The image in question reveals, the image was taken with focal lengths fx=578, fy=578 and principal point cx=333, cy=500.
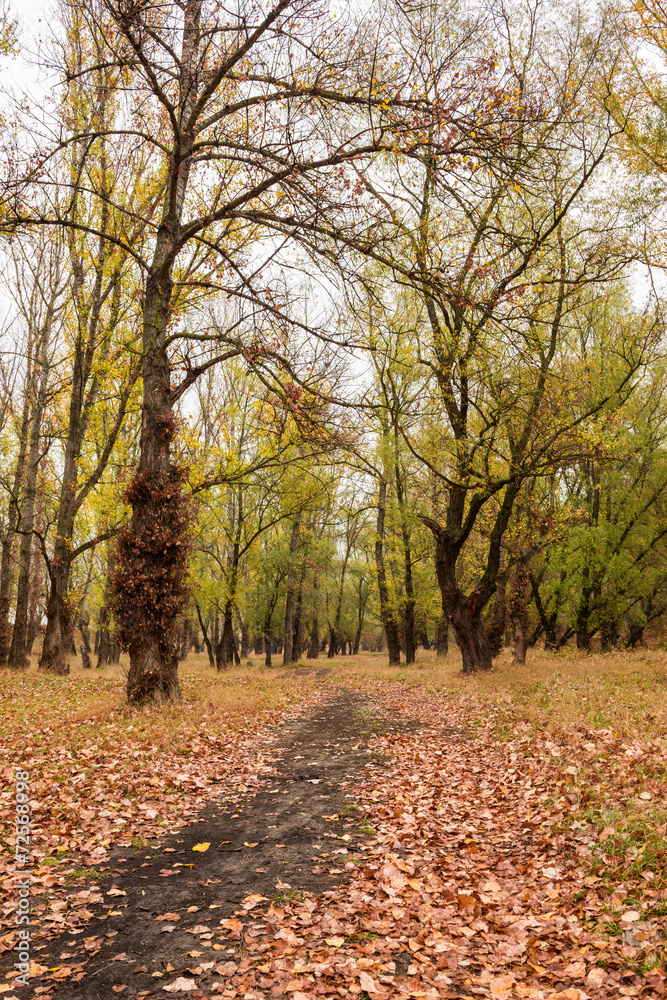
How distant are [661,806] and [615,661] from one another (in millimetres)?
12401

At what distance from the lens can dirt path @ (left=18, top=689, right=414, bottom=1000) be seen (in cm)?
351

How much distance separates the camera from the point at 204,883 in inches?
185

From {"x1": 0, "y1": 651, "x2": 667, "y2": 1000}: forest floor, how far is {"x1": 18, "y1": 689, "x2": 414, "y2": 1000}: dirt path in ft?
0.07

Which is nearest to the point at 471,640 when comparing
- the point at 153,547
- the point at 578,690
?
the point at 578,690

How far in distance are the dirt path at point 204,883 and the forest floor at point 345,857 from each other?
0.02 meters

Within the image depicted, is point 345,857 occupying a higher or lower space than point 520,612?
lower

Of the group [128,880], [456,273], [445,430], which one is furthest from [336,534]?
[128,880]

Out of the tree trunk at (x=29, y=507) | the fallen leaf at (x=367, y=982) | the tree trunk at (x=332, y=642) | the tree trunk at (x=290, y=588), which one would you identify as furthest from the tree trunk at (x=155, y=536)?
the tree trunk at (x=332, y=642)

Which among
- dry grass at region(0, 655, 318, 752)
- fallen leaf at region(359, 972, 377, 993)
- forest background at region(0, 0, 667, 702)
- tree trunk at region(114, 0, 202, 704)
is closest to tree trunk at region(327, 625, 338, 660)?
forest background at region(0, 0, 667, 702)

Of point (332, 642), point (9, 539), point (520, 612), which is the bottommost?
point (332, 642)

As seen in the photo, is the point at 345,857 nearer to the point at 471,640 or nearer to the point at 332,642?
the point at 471,640

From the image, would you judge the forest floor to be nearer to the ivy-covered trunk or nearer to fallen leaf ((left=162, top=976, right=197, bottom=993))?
fallen leaf ((left=162, top=976, right=197, bottom=993))

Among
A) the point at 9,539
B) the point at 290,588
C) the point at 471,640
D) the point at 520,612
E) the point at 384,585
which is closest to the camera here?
the point at 471,640

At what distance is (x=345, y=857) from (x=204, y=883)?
4.08 feet
